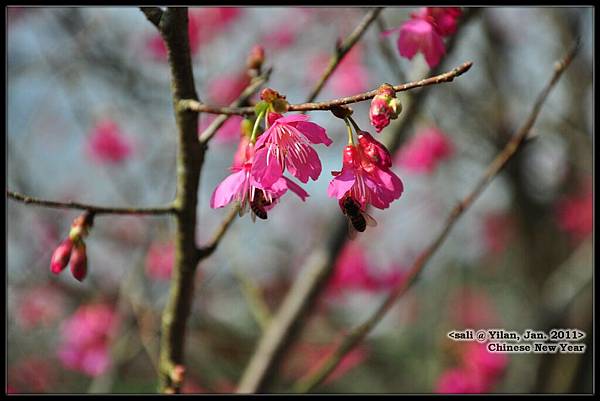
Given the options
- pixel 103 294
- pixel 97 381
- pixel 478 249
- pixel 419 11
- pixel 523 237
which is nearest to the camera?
pixel 419 11

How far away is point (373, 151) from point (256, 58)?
52 centimetres

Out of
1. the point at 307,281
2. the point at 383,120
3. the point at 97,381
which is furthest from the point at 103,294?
the point at 383,120

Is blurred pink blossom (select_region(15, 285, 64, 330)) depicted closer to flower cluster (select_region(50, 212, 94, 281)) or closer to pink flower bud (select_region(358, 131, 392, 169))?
flower cluster (select_region(50, 212, 94, 281))

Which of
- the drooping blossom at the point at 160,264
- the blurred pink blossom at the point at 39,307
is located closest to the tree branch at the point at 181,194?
the drooping blossom at the point at 160,264

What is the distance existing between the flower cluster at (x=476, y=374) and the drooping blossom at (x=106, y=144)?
8.30ft

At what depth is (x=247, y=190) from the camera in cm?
101

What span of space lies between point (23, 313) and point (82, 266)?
11.4 ft

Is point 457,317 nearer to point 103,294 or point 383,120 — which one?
point 103,294

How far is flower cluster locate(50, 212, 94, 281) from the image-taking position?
116cm

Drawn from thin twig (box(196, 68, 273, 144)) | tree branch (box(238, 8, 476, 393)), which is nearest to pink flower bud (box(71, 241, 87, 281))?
thin twig (box(196, 68, 273, 144))

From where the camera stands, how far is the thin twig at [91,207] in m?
1.02

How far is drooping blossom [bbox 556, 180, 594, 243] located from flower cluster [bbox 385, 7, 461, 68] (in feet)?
10.4

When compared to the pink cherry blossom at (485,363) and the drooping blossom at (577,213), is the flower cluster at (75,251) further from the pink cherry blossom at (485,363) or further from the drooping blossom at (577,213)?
the drooping blossom at (577,213)

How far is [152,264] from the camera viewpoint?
4102mm
